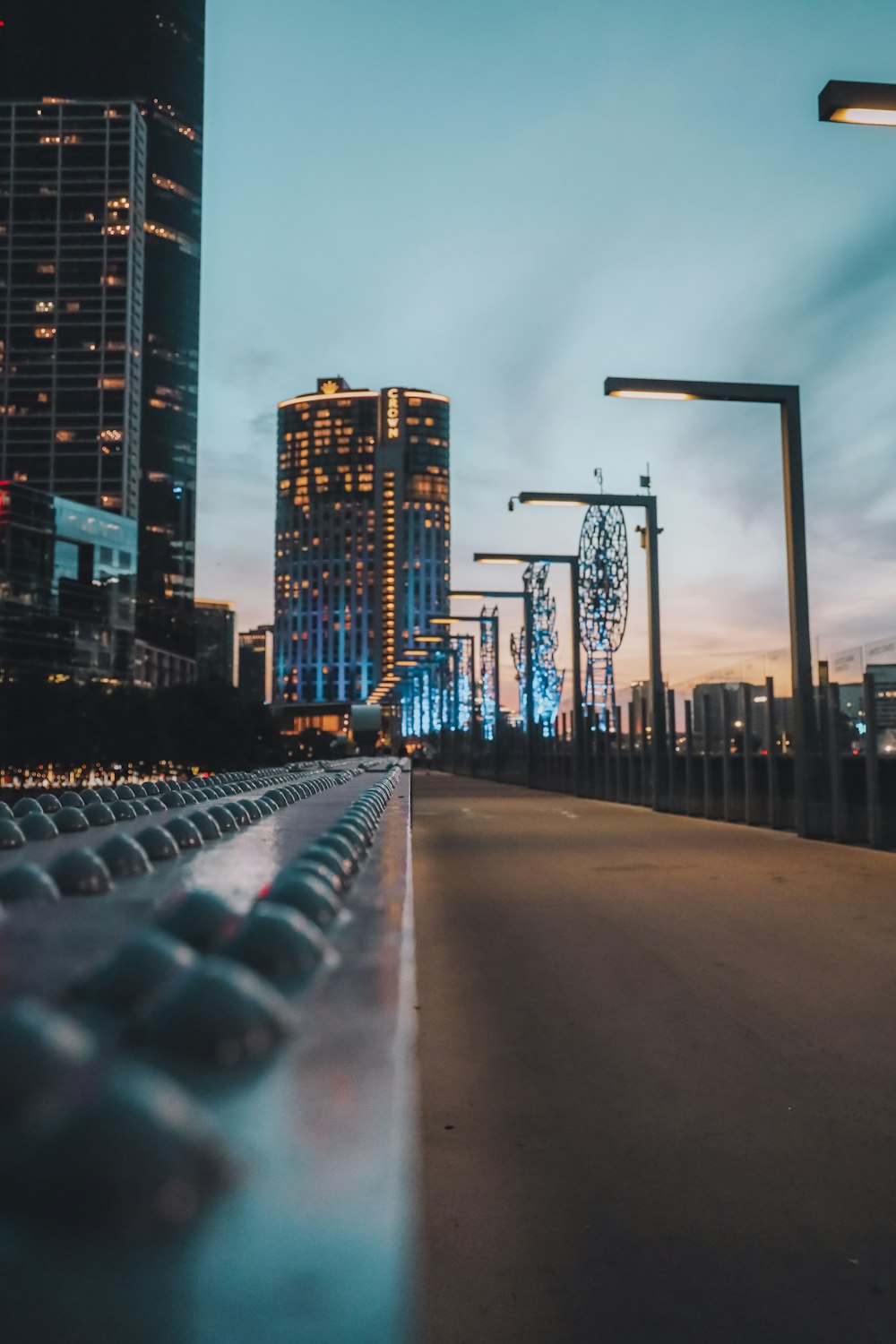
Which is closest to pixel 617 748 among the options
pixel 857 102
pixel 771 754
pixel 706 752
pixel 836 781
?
pixel 706 752

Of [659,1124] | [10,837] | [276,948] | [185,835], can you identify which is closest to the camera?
[276,948]

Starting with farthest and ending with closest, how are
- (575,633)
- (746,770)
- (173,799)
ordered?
(575,633)
(746,770)
(173,799)

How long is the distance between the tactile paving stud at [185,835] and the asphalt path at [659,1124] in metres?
1.31

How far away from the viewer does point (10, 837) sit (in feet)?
11.0

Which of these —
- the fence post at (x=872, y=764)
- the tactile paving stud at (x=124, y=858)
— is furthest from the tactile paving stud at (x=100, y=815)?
the fence post at (x=872, y=764)

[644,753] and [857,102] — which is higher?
[857,102]

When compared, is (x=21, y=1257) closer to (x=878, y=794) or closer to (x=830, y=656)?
(x=878, y=794)

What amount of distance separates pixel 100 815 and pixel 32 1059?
12.0ft

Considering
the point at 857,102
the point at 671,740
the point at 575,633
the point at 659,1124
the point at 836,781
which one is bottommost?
the point at 659,1124

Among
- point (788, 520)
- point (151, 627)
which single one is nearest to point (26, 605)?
point (151, 627)

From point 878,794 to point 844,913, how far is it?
21.3 ft

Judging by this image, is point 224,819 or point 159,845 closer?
point 159,845

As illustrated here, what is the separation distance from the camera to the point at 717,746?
22.2 meters

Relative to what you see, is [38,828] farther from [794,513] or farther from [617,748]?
[617,748]
